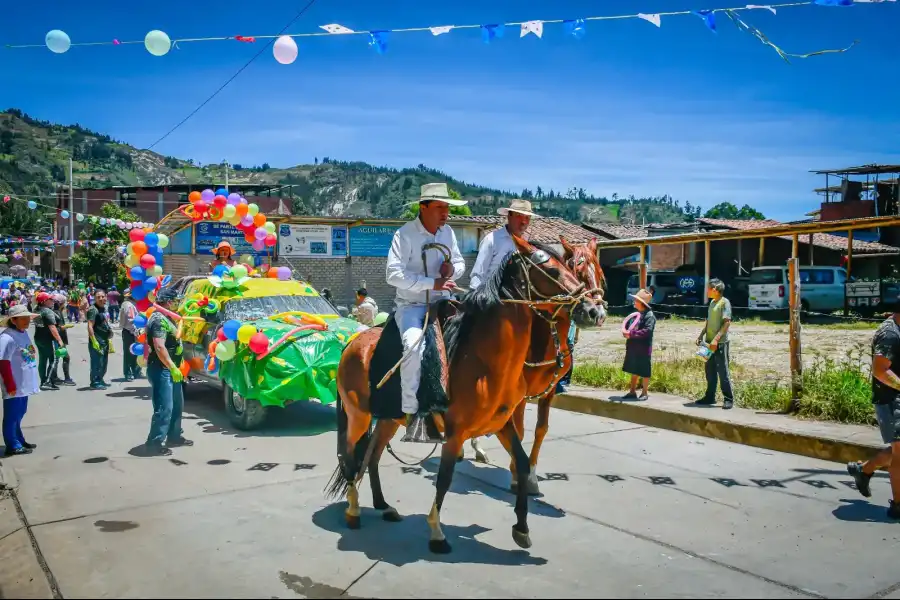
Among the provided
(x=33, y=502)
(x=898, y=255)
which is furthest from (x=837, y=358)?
(x=898, y=255)

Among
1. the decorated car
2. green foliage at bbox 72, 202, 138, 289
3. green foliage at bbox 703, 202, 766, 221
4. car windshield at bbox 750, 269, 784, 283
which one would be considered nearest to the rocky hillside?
green foliage at bbox 703, 202, 766, 221

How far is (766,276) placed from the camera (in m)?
26.1

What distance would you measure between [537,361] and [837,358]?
451 inches

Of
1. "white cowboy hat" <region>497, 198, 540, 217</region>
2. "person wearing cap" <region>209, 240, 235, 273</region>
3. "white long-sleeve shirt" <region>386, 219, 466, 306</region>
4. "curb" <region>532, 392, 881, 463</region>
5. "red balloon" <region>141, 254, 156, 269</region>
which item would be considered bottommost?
"curb" <region>532, 392, 881, 463</region>

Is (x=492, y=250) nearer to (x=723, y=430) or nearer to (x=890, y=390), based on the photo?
(x=890, y=390)

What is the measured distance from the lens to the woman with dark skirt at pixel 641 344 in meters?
11.1

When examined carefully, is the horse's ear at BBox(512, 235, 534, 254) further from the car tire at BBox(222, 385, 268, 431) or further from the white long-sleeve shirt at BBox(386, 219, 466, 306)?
the car tire at BBox(222, 385, 268, 431)

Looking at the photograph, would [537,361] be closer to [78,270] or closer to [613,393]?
[613,393]

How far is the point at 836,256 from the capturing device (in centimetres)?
3453

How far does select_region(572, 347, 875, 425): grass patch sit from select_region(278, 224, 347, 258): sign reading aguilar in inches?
794

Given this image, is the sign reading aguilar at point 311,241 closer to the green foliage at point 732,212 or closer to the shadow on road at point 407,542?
the shadow on road at point 407,542

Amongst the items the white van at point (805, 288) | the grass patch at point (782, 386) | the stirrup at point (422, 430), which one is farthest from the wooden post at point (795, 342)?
the white van at point (805, 288)

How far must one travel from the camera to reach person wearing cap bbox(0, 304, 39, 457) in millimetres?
7891

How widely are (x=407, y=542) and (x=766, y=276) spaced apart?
2464 cm
